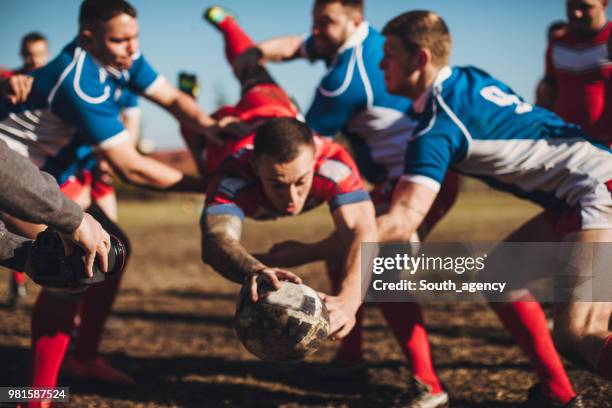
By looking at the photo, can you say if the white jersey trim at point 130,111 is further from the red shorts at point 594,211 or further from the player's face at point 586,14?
the red shorts at point 594,211

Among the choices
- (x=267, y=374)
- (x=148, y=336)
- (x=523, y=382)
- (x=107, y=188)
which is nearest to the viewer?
(x=523, y=382)

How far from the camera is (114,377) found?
509 centimetres

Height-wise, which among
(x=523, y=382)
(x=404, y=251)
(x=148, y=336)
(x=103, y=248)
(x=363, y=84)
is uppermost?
(x=363, y=84)

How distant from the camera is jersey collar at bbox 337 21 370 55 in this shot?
5270 mm

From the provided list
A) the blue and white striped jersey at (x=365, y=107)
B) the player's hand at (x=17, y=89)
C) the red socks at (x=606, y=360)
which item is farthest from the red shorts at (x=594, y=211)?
the player's hand at (x=17, y=89)

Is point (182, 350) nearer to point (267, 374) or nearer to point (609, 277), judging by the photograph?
point (267, 374)

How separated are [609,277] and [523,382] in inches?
63.3

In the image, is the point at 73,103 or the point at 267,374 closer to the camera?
the point at 73,103

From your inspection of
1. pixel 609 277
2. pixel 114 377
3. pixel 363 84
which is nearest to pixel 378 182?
pixel 363 84

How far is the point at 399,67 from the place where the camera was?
4223 millimetres

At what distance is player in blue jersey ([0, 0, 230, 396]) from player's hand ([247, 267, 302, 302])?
1.60 meters

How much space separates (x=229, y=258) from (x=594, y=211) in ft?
6.64

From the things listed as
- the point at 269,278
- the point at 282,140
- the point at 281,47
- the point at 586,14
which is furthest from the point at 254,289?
the point at 586,14

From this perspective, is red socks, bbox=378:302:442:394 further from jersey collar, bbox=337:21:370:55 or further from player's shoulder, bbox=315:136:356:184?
jersey collar, bbox=337:21:370:55
